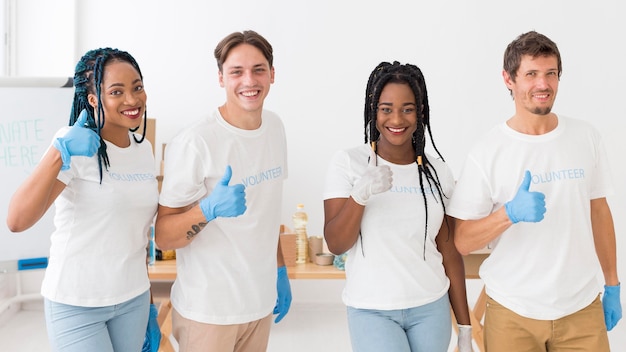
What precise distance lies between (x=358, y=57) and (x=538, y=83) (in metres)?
2.32

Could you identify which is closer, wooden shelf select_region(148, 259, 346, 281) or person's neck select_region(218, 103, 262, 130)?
person's neck select_region(218, 103, 262, 130)

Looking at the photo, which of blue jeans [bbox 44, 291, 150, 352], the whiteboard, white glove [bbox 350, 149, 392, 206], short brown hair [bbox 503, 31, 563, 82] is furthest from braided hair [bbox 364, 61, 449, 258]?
the whiteboard

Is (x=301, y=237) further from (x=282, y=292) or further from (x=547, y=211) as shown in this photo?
(x=547, y=211)

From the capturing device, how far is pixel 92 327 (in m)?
1.35

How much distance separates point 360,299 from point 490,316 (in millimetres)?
359

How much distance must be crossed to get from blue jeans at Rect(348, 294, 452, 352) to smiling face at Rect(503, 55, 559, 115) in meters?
0.56

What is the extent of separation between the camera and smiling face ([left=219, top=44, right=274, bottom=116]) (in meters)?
1.44

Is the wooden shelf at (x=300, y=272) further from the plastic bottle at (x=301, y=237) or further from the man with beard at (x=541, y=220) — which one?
the man with beard at (x=541, y=220)

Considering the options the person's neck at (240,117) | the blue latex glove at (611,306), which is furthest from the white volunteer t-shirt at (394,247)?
the blue latex glove at (611,306)

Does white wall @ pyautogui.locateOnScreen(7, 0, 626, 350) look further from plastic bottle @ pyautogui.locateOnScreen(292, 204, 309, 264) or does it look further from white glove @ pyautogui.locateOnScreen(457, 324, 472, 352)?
white glove @ pyautogui.locateOnScreen(457, 324, 472, 352)

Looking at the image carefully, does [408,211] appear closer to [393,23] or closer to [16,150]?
[16,150]

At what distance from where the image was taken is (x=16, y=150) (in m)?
2.50

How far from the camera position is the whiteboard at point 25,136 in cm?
248

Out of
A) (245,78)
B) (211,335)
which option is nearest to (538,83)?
(245,78)
